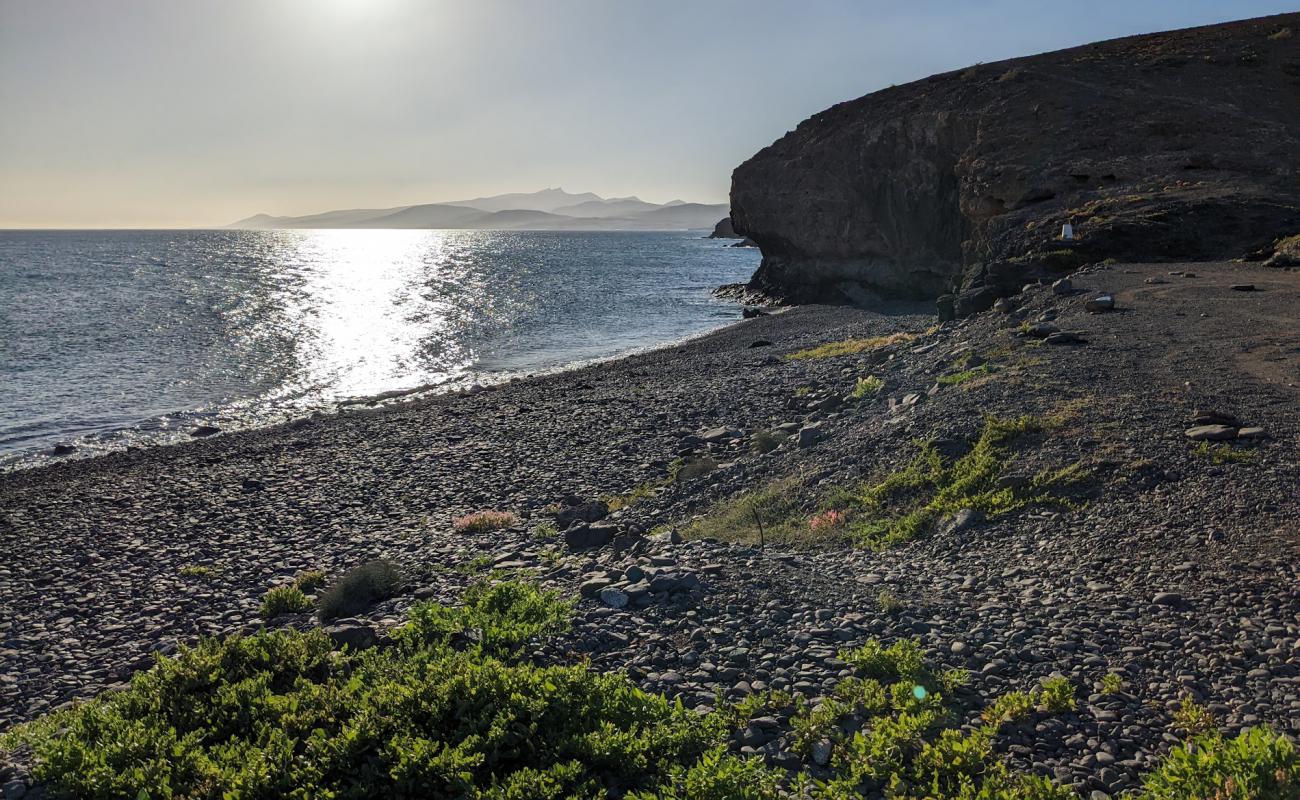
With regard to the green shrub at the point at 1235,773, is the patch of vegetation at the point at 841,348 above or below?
below

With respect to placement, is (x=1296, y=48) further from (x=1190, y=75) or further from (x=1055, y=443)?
(x=1055, y=443)

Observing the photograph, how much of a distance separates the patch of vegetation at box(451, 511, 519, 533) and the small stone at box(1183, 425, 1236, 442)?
12.3 metres

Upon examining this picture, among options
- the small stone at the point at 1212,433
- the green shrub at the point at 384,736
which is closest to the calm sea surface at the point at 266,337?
the green shrub at the point at 384,736

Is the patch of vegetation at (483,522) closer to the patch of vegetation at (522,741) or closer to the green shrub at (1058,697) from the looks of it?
the patch of vegetation at (522,741)

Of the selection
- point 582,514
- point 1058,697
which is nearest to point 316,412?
point 582,514

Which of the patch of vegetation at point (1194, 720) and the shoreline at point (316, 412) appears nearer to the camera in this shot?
the patch of vegetation at point (1194, 720)

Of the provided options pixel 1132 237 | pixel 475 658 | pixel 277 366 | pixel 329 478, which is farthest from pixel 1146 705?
pixel 277 366

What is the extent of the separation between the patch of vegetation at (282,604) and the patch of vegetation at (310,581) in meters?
0.77

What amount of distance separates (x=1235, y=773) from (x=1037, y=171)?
124 ft

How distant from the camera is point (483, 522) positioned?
1605 cm

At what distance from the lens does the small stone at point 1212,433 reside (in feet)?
37.4

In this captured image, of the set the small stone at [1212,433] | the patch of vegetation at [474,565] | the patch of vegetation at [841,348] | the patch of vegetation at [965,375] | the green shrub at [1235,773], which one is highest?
the patch of vegetation at [965,375]

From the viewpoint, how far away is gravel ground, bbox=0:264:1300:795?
7.44 meters

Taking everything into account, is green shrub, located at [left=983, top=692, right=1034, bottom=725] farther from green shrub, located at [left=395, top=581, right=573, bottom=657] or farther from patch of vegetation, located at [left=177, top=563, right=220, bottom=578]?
patch of vegetation, located at [left=177, top=563, right=220, bottom=578]
